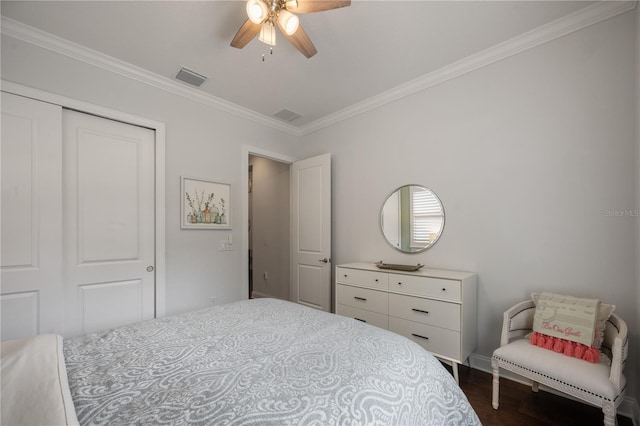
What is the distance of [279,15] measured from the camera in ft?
5.37

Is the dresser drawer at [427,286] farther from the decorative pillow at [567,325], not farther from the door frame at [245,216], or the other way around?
the door frame at [245,216]

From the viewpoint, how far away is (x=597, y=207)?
1867mm

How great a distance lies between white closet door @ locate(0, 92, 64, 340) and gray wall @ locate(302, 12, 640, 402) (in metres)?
2.90

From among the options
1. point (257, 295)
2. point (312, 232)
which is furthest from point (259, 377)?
point (257, 295)

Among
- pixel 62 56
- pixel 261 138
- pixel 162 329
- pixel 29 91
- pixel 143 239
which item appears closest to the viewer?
pixel 162 329

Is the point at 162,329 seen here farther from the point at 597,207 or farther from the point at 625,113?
the point at 625,113

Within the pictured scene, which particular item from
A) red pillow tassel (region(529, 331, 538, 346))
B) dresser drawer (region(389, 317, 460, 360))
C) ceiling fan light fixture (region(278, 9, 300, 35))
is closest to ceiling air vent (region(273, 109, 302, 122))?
ceiling fan light fixture (region(278, 9, 300, 35))

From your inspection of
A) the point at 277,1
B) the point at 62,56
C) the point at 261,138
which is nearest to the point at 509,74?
the point at 277,1

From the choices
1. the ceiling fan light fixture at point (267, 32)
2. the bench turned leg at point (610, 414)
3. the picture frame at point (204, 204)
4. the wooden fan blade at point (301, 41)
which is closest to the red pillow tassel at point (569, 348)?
the bench turned leg at point (610, 414)

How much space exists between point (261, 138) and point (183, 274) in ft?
6.12

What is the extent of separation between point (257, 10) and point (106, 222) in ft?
6.85

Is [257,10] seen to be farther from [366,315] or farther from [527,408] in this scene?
[527,408]

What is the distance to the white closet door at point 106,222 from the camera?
7.22ft

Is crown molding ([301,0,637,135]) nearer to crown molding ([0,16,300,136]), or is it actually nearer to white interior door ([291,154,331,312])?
white interior door ([291,154,331,312])
